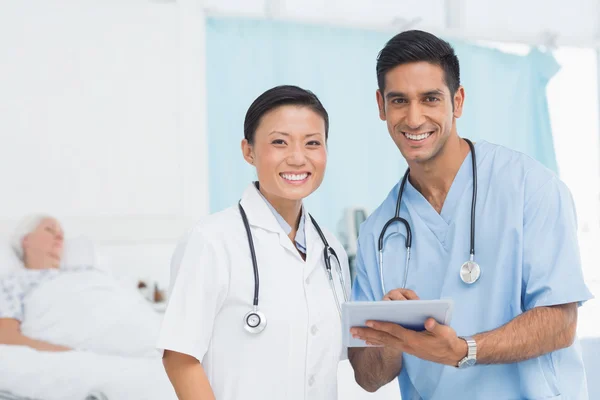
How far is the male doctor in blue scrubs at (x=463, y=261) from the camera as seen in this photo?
1.28 meters

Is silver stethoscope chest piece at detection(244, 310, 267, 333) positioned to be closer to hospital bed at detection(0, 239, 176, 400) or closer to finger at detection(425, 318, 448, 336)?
finger at detection(425, 318, 448, 336)

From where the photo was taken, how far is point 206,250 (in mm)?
1253

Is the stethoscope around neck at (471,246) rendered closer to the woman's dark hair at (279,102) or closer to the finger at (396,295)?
the finger at (396,295)

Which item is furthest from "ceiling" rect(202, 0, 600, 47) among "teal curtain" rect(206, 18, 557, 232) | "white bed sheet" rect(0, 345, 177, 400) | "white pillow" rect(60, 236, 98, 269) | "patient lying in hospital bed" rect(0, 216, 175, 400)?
"white bed sheet" rect(0, 345, 177, 400)

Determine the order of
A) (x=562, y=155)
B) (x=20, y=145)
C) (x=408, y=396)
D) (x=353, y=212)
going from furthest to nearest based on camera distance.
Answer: (x=562, y=155) < (x=353, y=212) < (x=20, y=145) < (x=408, y=396)

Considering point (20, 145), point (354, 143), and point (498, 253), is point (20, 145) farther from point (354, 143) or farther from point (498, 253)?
point (498, 253)

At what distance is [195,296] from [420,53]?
71 centimetres

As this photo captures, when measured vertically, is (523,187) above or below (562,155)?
below

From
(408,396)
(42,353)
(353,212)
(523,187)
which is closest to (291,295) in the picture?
(408,396)

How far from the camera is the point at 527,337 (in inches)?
49.7

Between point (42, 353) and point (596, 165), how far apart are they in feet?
11.3

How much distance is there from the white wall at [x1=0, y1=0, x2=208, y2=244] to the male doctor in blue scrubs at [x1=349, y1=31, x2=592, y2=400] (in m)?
1.93

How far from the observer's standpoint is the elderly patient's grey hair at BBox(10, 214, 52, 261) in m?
2.86

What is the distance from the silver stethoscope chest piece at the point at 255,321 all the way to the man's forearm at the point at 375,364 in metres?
0.35
